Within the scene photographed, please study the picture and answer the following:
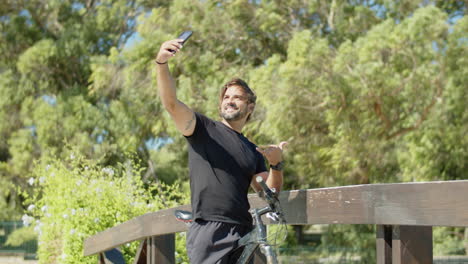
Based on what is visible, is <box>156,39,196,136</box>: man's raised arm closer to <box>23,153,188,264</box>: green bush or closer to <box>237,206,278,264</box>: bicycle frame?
<box>237,206,278,264</box>: bicycle frame

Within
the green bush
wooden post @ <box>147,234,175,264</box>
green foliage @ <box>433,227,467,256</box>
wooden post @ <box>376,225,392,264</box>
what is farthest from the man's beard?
green foliage @ <box>433,227,467,256</box>

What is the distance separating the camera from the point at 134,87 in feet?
54.5

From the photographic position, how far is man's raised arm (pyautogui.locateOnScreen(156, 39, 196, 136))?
2.53 meters

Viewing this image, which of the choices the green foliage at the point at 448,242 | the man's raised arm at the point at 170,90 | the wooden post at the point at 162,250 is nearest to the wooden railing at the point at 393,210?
the man's raised arm at the point at 170,90

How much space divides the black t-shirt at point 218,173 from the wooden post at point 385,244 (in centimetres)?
55

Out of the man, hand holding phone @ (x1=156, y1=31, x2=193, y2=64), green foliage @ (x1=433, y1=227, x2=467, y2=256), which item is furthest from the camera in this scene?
green foliage @ (x1=433, y1=227, x2=467, y2=256)

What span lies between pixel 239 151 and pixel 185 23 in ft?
43.6

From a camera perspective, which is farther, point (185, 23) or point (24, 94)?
point (24, 94)

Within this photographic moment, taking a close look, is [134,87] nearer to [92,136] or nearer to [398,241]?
[92,136]

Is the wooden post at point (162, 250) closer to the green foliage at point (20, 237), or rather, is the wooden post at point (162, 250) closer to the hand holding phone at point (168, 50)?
the hand holding phone at point (168, 50)

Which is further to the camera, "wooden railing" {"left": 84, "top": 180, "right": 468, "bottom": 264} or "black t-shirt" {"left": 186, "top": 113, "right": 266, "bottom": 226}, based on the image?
"black t-shirt" {"left": 186, "top": 113, "right": 266, "bottom": 226}

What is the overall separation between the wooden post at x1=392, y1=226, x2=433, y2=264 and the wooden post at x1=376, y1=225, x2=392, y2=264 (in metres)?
0.09

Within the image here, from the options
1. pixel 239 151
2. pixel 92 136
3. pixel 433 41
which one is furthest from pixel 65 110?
pixel 239 151

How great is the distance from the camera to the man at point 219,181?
110 inches
